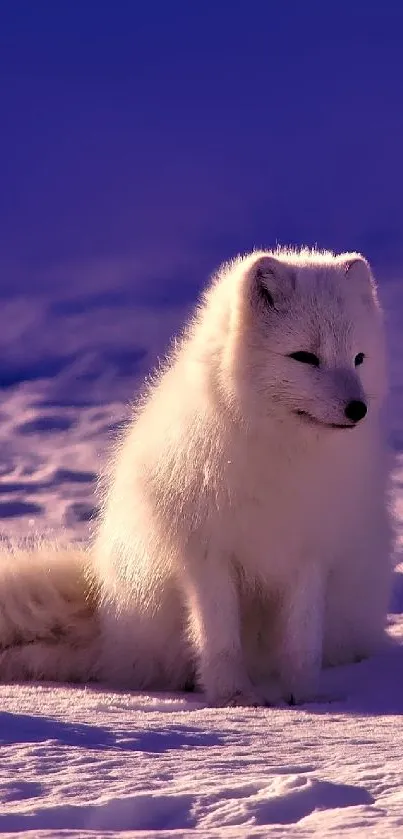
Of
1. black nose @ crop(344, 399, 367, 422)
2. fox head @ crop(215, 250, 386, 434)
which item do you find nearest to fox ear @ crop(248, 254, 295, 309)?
fox head @ crop(215, 250, 386, 434)

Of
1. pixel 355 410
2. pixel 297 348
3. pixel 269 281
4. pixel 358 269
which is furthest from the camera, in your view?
pixel 358 269

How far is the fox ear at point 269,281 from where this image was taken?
3766 mm

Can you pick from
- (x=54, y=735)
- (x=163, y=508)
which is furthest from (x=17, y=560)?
(x=54, y=735)

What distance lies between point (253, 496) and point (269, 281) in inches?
28.5

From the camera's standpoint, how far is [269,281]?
3.79 m

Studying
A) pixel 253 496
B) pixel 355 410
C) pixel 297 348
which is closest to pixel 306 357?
pixel 297 348

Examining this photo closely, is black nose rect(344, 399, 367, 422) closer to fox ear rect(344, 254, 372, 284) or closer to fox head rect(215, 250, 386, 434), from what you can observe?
fox head rect(215, 250, 386, 434)

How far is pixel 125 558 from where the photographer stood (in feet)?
13.7

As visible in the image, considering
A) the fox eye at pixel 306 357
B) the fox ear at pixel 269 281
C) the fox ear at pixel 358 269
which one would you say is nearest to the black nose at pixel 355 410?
the fox eye at pixel 306 357

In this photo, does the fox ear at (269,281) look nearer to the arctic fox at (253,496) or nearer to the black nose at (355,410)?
the arctic fox at (253,496)

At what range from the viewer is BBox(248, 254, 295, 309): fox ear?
3.77 meters

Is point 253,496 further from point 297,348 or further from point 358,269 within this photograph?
point 358,269

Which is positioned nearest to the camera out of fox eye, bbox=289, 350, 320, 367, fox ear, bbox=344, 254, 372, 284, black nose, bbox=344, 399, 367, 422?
black nose, bbox=344, 399, 367, 422

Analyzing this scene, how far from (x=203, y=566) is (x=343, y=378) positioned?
32.0 inches
